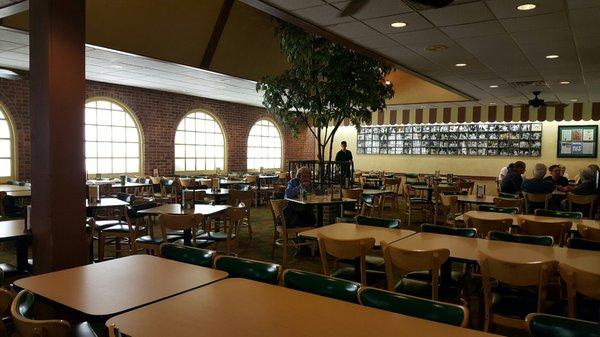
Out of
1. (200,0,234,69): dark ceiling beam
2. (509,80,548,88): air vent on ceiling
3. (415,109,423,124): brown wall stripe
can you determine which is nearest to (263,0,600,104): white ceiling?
(509,80,548,88): air vent on ceiling

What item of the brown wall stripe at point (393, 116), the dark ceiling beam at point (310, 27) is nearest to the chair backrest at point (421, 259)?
the dark ceiling beam at point (310, 27)

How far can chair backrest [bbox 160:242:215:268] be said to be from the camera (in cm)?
289

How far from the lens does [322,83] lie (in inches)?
280

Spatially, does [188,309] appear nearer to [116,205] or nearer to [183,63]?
[116,205]

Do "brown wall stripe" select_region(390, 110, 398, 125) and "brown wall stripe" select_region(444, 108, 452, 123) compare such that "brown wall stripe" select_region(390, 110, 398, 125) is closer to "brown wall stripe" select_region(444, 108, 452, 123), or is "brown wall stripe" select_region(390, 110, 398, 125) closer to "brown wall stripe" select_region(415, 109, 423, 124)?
"brown wall stripe" select_region(415, 109, 423, 124)

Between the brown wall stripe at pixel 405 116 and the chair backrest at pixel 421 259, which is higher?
the brown wall stripe at pixel 405 116

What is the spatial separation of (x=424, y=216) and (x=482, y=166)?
4.86 metres

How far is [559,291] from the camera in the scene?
11.1ft

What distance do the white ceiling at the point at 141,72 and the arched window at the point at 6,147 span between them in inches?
42.5

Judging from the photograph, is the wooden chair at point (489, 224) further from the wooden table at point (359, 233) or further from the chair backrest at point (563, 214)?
the wooden table at point (359, 233)

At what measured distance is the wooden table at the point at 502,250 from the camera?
9.82ft

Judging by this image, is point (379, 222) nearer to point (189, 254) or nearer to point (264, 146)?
point (189, 254)

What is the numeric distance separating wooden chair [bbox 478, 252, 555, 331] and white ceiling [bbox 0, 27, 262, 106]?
614 cm

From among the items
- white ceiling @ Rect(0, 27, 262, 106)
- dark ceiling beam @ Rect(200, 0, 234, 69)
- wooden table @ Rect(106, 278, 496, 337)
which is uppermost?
dark ceiling beam @ Rect(200, 0, 234, 69)
